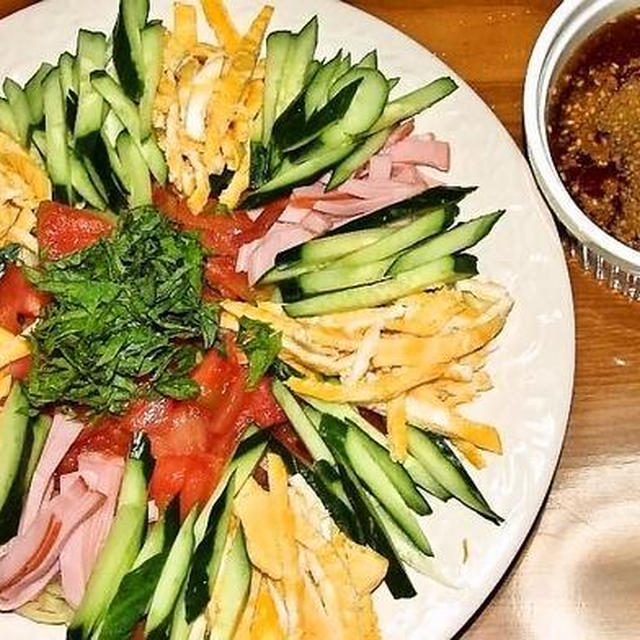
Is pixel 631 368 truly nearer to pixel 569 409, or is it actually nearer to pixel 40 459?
pixel 569 409

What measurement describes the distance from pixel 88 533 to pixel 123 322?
0.28 meters

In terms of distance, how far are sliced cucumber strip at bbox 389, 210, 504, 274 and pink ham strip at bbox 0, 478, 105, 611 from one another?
1.69 ft

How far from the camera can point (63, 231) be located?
206 centimetres

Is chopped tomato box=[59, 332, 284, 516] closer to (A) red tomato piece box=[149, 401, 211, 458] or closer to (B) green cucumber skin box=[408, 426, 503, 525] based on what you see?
(A) red tomato piece box=[149, 401, 211, 458]

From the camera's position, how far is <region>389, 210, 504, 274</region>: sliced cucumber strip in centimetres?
202

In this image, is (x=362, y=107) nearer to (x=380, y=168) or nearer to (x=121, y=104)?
(x=380, y=168)

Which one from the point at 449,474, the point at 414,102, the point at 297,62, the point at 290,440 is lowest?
the point at 449,474

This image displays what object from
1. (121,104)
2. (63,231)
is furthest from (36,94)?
(63,231)

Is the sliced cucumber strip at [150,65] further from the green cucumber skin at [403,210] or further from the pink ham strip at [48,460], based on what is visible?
the pink ham strip at [48,460]

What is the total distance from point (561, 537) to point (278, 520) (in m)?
0.50

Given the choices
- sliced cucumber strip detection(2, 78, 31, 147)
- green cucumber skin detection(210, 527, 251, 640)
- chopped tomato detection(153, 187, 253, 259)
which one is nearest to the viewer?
green cucumber skin detection(210, 527, 251, 640)

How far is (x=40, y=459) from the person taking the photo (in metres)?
1.99

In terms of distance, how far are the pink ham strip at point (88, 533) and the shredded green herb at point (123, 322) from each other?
80mm

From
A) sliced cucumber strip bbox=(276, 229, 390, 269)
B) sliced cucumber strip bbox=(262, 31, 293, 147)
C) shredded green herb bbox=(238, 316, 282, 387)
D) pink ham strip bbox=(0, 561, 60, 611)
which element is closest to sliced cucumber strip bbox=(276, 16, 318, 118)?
sliced cucumber strip bbox=(262, 31, 293, 147)
